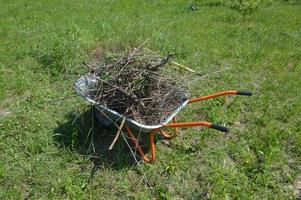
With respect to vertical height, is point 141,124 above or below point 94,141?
above

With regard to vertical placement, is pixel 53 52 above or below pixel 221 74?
above

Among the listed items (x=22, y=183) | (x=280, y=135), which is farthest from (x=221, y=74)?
(x=22, y=183)

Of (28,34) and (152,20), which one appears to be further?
(152,20)

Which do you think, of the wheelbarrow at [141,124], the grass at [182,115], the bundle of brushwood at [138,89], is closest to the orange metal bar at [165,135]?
the wheelbarrow at [141,124]

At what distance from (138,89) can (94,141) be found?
0.87m

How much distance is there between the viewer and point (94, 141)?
170 inches

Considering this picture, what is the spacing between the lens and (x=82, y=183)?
369 centimetres

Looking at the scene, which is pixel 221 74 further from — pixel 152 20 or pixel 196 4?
pixel 196 4

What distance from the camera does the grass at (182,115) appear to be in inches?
147

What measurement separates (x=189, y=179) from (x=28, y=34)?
5092mm

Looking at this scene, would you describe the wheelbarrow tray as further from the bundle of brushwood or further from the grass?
the grass

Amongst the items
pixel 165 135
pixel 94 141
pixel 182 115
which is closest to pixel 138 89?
pixel 165 135

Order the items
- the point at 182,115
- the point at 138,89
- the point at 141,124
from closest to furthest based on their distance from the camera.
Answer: the point at 141,124
the point at 138,89
the point at 182,115

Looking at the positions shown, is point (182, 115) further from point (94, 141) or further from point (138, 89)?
point (94, 141)
